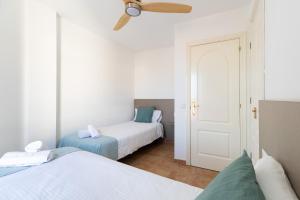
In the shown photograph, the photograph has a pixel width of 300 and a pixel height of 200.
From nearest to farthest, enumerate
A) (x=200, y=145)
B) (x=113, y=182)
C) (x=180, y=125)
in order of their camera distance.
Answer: (x=113, y=182), (x=200, y=145), (x=180, y=125)

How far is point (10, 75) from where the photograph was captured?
80.7 inches

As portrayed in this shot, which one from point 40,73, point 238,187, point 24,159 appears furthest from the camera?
point 40,73

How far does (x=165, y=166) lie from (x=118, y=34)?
2.80m

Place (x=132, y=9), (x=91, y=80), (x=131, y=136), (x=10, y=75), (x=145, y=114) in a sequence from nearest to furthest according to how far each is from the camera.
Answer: (x=132, y=9)
(x=10, y=75)
(x=131, y=136)
(x=91, y=80)
(x=145, y=114)

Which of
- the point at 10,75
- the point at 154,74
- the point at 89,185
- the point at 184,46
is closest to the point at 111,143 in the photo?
the point at 89,185

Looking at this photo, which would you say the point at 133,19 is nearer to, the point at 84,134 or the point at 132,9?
the point at 132,9

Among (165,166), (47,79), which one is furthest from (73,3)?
(165,166)

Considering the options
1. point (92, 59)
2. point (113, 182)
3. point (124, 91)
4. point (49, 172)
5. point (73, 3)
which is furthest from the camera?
point (124, 91)

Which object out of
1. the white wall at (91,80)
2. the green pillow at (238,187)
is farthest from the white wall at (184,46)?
the green pillow at (238,187)

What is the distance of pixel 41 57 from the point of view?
7.50 ft

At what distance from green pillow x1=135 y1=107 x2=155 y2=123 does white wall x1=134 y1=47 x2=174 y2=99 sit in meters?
0.42

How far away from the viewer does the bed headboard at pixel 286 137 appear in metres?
0.73

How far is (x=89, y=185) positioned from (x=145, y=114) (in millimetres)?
3019

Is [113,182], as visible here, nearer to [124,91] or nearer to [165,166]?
[165,166]
